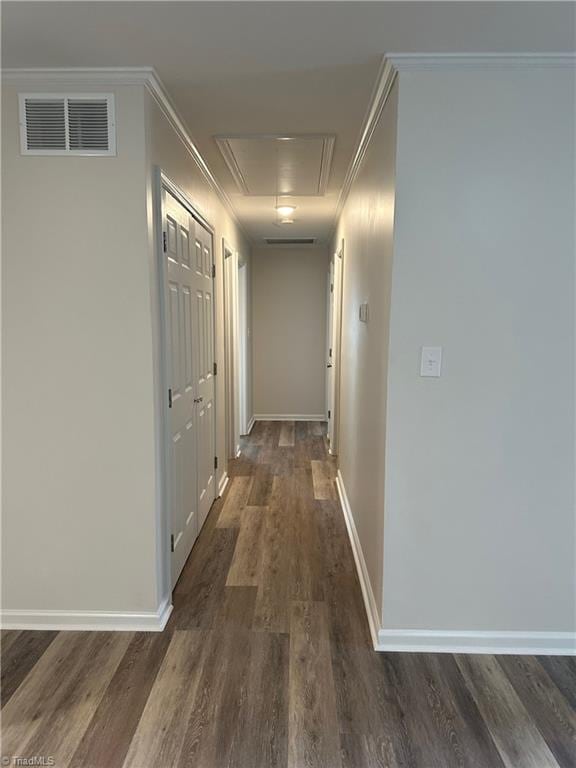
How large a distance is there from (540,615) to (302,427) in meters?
4.15

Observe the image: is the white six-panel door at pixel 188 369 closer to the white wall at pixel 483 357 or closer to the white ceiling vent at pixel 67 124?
the white ceiling vent at pixel 67 124

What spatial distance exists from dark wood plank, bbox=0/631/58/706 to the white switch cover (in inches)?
79.4

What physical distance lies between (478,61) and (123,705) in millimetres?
2753

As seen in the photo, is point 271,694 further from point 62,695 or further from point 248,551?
point 248,551

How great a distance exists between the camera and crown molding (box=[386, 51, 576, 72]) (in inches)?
64.3

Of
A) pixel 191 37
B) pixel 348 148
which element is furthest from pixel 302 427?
pixel 191 37

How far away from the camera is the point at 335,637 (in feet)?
6.55

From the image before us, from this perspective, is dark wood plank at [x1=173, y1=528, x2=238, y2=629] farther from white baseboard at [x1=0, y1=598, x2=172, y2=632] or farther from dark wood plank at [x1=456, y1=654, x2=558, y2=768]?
dark wood plank at [x1=456, y1=654, x2=558, y2=768]

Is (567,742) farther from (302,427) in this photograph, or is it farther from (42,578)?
(302,427)

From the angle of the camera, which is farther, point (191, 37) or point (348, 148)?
point (348, 148)

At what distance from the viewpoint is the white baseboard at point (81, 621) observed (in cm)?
203

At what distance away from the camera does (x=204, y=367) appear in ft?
10.0

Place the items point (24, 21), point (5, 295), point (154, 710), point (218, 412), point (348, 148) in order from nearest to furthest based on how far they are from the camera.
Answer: point (24, 21) → point (154, 710) → point (5, 295) → point (348, 148) → point (218, 412)

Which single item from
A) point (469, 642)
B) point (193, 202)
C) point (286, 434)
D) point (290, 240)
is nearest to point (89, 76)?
point (193, 202)
